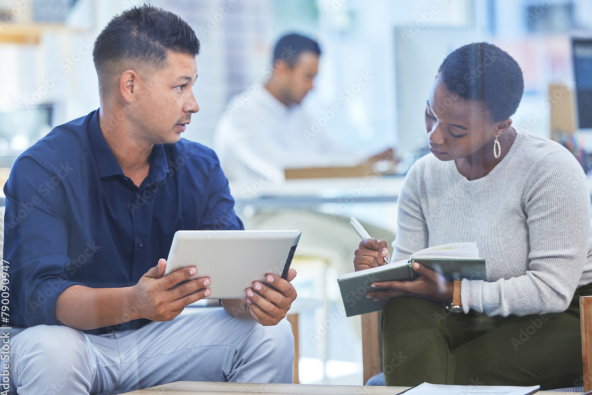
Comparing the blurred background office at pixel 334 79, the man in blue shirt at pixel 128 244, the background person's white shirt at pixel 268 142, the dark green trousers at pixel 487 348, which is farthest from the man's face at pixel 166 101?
the background person's white shirt at pixel 268 142

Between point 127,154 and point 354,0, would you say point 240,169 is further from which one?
point 354,0

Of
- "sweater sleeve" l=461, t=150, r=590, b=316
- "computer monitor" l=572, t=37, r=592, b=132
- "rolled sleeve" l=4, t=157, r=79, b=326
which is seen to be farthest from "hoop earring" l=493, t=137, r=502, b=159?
"computer monitor" l=572, t=37, r=592, b=132

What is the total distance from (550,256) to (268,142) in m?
1.75

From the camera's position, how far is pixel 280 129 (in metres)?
2.83

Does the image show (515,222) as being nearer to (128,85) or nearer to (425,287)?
(425,287)

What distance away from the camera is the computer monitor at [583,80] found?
7.40 feet

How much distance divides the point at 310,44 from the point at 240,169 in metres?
0.73

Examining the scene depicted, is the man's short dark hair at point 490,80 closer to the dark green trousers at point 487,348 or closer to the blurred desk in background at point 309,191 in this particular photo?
the dark green trousers at point 487,348

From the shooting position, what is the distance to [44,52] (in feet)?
5.35

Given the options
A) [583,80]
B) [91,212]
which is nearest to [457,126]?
[91,212]

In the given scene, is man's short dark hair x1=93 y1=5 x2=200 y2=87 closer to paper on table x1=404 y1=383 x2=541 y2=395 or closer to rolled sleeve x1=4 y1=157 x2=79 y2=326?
rolled sleeve x1=4 y1=157 x2=79 y2=326

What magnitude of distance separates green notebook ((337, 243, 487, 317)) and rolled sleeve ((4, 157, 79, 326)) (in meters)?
0.49

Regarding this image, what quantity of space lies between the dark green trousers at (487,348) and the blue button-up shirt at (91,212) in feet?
1.38

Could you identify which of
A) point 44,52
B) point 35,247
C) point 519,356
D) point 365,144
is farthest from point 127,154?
point 365,144
